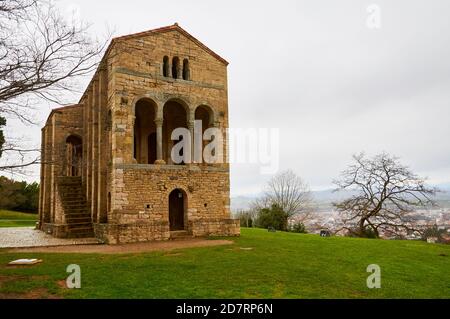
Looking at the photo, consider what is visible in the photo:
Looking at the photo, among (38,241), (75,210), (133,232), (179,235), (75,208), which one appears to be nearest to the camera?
(133,232)

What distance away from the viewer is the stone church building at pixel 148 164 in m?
16.1

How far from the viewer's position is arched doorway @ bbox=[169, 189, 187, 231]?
1867 cm

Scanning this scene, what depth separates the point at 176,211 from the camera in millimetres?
18859

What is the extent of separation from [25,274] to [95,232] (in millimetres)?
8870

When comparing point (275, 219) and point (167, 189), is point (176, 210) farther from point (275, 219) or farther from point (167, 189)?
point (275, 219)

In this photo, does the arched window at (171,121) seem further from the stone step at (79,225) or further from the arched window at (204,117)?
the stone step at (79,225)

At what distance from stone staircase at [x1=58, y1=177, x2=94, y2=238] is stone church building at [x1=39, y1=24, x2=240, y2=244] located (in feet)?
0.17

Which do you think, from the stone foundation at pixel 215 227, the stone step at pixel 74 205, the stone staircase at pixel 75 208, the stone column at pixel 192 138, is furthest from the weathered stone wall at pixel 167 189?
the stone step at pixel 74 205

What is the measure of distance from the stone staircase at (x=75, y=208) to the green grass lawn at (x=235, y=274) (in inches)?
227

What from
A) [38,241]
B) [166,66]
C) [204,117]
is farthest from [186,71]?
[38,241]

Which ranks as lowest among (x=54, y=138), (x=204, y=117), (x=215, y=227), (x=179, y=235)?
(x=179, y=235)

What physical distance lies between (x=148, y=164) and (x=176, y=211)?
120 inches

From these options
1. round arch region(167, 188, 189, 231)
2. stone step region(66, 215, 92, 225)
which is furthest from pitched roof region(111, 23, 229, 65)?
stone step region(66, 215, 92, 225)

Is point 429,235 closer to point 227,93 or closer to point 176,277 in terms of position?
point 227,93
